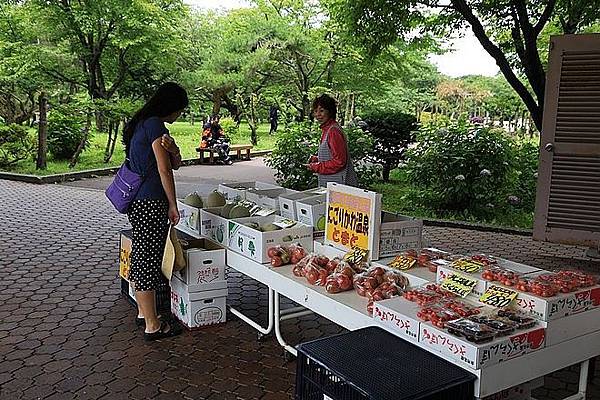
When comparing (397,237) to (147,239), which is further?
(147,239)

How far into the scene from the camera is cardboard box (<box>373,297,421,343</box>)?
7.22 feet

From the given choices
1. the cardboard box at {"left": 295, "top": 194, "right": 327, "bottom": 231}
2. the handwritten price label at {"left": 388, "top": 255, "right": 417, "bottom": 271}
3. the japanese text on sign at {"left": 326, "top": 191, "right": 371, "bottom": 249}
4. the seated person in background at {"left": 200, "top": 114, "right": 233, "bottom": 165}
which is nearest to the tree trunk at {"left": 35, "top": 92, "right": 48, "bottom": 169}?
the seated person in background at {"left": 200, "top": 114, "right": 233, "bottom": 165}

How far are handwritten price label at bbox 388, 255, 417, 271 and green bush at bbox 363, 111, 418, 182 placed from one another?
7509mm

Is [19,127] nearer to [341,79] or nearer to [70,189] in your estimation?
[70,189]

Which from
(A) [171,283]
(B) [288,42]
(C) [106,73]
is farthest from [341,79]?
(A) [171,283]

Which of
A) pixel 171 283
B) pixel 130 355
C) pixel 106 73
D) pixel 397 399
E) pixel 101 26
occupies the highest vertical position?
pixel 101 26

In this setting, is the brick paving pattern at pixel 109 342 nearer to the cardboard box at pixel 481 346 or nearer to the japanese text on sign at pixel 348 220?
the japanese text on sign at pixel 348 220

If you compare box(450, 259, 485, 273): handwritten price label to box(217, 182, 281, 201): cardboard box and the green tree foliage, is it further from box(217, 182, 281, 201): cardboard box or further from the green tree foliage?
the green tree foliage

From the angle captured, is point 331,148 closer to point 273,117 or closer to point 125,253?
point 125,253

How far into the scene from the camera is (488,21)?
26.7ft

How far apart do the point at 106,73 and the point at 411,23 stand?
7.94 metres

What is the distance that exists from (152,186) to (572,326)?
2.43 metres

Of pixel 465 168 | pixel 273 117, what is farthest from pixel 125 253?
pixel 273 117

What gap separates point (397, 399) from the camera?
177 centimetres
